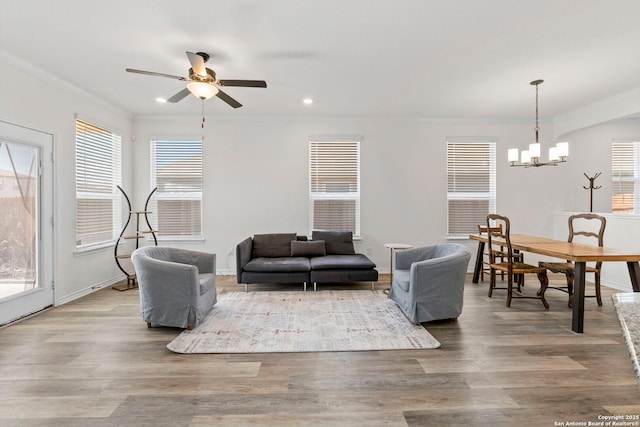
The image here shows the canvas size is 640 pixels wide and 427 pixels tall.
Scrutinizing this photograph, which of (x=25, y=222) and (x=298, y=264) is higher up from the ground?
(x=25, y=222)

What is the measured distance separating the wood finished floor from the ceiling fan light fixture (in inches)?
96.0

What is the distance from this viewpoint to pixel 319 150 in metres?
5.80

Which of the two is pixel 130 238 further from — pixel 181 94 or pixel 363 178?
pixel 363 178

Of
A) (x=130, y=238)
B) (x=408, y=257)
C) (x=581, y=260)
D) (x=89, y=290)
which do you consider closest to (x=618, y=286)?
(x=581, y=260)

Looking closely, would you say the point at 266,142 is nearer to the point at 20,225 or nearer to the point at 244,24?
the point at 244,24

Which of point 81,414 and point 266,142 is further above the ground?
point 266,142

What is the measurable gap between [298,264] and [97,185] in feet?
10.8

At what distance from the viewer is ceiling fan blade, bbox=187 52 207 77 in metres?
2.74

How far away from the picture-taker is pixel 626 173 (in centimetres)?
588

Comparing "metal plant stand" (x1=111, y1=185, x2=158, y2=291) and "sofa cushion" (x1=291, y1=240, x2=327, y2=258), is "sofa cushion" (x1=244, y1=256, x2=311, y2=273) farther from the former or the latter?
"metal plant stand" (x1=111, y1=185, x2=158, y2=291)

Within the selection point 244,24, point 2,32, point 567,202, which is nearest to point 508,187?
point 567,202

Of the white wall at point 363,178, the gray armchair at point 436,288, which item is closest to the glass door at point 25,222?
the white wall at point 363,178

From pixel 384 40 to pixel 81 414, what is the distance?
12.3ft

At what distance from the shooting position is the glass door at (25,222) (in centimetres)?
339
